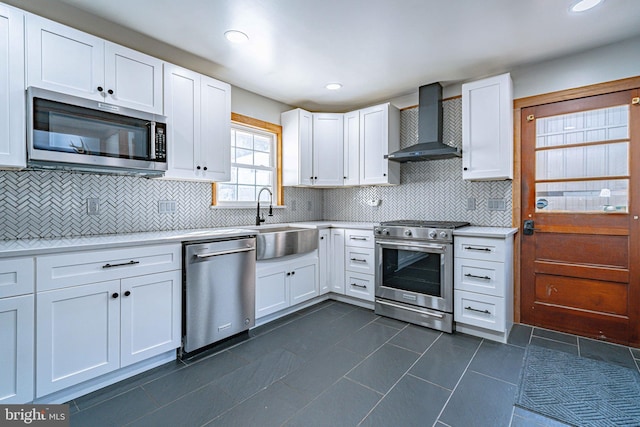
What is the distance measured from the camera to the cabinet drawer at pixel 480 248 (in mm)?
2570

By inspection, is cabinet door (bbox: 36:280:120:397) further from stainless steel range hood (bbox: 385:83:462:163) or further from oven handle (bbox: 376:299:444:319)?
stainless steel range hood (bbox: 385:83:462:163)

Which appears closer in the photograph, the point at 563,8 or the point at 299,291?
the point at 563,8

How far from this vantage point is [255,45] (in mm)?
2545

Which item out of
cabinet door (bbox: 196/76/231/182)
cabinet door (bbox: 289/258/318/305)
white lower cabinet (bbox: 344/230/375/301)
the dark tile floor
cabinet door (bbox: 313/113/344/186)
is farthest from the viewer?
cabinet door (bbox: 313/113/344/186)

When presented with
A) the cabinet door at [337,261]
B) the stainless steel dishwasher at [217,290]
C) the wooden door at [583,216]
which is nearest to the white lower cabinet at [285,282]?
the stainless steel dishwasher at [217,290]

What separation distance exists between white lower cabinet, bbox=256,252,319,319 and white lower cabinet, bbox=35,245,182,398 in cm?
79

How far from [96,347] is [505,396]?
99.8 inches

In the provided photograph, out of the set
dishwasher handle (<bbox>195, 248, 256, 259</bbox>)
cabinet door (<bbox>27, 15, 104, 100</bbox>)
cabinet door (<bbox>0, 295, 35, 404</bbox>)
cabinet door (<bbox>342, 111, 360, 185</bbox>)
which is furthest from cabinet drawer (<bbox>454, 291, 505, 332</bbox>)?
cabinet door (<bbox>27, 15, 104, 100</bbox>)

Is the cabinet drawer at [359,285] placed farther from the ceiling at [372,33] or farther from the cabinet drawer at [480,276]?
the ceiling at [372,33]

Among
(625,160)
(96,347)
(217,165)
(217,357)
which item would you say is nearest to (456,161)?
(625,160)

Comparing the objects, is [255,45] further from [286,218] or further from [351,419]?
[351,419]

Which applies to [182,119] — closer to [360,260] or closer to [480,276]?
[360,260]

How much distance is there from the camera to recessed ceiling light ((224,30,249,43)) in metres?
2.35

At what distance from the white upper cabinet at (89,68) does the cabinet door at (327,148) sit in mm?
1939
